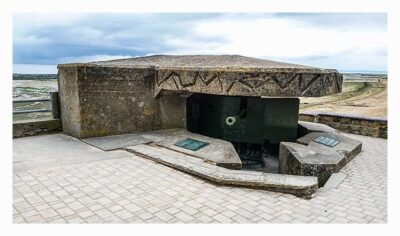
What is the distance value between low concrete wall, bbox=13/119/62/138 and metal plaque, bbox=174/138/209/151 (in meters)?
2.97

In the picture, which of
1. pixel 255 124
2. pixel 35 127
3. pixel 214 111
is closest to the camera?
pixel 35 127

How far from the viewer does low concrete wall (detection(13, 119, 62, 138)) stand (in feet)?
21.5

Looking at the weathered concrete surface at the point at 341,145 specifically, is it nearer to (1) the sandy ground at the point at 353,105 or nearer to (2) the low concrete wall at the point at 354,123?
(2) the low concrete wall at the point at 354,123

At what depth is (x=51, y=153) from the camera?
543 cm

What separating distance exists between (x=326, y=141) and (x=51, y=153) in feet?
16.9

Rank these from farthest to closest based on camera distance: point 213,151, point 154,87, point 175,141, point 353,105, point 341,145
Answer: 1. point 353,105
2. point 154,87
3. point 341,145
4. point 175,141
5. point 213,151

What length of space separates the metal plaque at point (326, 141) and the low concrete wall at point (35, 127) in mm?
5558

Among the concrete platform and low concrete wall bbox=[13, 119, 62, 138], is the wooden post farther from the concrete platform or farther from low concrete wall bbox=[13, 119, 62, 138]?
the concrete platform

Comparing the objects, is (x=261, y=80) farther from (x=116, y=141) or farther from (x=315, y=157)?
(x=116, y=141)

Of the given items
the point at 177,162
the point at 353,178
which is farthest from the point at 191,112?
the point at 353,178

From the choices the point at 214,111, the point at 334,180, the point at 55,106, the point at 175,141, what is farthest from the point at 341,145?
the point at 55,106

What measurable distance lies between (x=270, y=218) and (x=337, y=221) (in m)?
0.71

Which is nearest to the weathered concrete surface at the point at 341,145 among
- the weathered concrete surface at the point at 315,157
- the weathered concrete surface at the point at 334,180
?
the weathered concrete surface at the point at 315,157

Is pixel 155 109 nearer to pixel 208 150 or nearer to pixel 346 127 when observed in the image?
pixel 208 150
